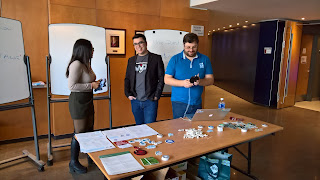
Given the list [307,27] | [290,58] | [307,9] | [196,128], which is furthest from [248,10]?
[196,128]

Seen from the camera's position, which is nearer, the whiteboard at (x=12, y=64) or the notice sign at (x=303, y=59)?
the whiteboard at (x=12, y=64)

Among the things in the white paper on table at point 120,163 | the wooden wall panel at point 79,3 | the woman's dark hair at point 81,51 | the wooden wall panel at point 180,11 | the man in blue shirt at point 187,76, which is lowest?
the white paper on table at point 120,163

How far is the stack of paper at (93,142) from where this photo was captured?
160 cm

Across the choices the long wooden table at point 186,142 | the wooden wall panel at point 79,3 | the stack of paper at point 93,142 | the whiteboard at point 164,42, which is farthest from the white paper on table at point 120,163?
the wooden wall panel at point 79,3

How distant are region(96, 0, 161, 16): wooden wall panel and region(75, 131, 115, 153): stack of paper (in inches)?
110

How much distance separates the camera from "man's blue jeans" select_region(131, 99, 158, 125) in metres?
2.86

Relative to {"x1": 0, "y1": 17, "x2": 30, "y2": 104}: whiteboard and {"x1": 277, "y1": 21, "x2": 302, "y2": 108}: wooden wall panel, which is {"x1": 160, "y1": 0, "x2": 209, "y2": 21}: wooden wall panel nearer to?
{"x1": 0, "y1": 17, "x2": 30, "y2": 104}: whiteboard

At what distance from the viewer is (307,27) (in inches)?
269

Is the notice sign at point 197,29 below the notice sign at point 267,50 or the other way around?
the other way around

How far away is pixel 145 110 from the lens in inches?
114

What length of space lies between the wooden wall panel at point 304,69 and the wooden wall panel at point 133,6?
530 centimetres

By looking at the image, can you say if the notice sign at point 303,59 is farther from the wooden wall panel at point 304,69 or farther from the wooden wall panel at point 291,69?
the wooden wall panel at point 291,69

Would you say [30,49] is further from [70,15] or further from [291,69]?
[291,69]

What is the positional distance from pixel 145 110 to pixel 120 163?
1476 mm
